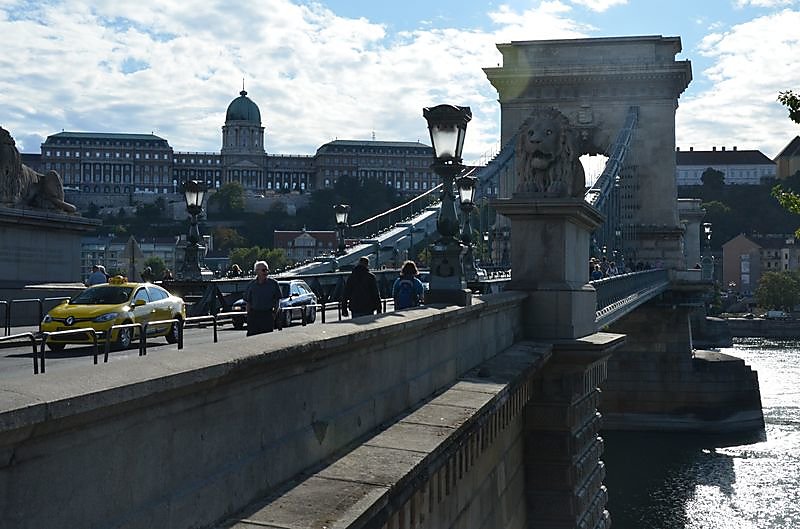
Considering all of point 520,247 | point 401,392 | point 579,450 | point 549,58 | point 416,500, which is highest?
point 549,58

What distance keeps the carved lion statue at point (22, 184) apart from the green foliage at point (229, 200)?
16487 centimetres

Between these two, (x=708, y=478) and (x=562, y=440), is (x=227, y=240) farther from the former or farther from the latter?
(x=562, y=440)

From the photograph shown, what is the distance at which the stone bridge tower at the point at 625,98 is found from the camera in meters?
62.5

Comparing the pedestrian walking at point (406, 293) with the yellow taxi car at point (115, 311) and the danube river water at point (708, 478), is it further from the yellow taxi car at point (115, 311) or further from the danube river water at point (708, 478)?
the danube river water at point (708, 478)

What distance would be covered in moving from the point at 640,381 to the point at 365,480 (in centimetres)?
4143

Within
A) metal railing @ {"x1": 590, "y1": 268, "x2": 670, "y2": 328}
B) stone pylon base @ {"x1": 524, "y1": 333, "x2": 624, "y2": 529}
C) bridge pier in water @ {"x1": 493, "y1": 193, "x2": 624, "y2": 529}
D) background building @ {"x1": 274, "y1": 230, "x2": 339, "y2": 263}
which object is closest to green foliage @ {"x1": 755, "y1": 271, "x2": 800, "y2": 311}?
background building @ {"x1": 274, "y1": 230, "x2": 339, "y2": 263}

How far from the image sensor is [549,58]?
63.7 m

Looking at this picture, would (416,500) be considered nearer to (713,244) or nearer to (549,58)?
(549,58)

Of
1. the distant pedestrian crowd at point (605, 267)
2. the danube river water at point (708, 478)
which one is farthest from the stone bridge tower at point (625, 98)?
the danube river water at point (708, 478)

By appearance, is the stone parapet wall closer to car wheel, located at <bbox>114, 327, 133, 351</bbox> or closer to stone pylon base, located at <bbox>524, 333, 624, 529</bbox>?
car wheel, located at <bbox>114, 327, 133, 351</bbox>

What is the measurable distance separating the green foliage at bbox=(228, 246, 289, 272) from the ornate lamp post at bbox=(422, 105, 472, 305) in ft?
329

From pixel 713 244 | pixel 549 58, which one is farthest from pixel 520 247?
pixel 713 244

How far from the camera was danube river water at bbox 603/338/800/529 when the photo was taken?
27.1m

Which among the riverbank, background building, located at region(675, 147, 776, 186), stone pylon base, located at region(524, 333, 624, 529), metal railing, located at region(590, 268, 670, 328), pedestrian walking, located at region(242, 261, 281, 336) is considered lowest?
the riverbank
